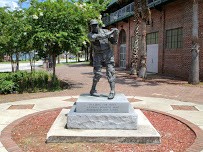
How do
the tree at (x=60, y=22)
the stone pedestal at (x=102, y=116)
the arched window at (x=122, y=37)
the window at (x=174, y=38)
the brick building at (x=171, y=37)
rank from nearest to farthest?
the stone pedestal at (x=102, y=116) < the tree at (x=60, y=22) < the brick building at (x=171, y=37) < the window at (x=174, y=38) < the arched window at (x=122, y=37)

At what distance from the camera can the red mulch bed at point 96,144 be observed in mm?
5301

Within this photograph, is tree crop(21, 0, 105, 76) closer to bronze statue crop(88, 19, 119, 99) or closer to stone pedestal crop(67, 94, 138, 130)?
bronze statue crop(88, 19, 119, 99)

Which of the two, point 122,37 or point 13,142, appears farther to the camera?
point 122,37

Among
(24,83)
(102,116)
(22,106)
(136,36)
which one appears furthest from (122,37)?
(102,116)

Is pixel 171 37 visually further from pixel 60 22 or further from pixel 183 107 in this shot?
pixel 183 107

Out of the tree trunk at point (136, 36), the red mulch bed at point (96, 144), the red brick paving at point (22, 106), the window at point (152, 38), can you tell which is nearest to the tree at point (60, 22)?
the red brick paving at point (22, 106)

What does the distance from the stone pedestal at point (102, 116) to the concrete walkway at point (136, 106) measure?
1.78 m

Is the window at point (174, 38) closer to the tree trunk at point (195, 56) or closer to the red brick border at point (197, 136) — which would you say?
the tree trunk at point (195, 56)

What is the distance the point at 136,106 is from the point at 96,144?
13.0 ft

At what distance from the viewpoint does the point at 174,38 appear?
68.0 ft

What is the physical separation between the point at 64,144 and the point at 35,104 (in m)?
4.33

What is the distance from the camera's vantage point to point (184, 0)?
1908 centimetres

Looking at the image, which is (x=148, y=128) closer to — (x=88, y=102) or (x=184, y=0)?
(x=88, y=102)

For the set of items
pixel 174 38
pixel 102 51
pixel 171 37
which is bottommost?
pixel 102 51
